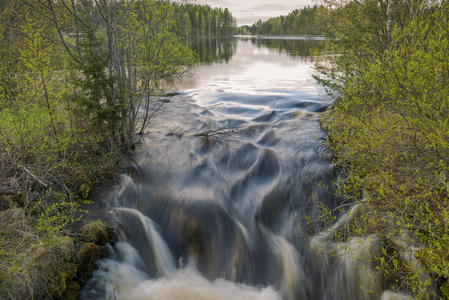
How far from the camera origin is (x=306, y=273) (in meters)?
6.56

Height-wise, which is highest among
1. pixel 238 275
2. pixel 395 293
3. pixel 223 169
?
pixel 223 169

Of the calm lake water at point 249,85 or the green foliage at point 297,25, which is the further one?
the green foliage at point 297,25

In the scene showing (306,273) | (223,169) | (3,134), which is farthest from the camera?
(223,169)

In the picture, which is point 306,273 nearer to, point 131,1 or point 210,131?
point 210,131

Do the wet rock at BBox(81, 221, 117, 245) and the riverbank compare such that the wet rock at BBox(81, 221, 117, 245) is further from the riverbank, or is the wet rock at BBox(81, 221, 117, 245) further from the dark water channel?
the dark water channel

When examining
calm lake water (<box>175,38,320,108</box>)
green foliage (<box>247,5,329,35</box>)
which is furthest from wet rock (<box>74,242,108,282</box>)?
green foliage (<box>247,5,329,35</box>)

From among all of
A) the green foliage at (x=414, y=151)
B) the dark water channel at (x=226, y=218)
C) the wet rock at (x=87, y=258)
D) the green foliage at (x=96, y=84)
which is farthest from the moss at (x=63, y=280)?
the green foliage at (x=414, y=151)

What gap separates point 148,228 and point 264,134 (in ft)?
27.0

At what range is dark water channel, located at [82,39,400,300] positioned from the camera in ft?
20.1

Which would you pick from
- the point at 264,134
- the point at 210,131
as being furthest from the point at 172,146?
the point at 264,134

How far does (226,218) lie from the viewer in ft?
26.6

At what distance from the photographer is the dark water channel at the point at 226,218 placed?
6137mm

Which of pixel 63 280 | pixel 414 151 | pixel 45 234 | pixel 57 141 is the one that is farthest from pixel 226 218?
pixel 57 141

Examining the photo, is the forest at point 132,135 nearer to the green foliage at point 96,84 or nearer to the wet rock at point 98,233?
the green foliage at point 96,84
